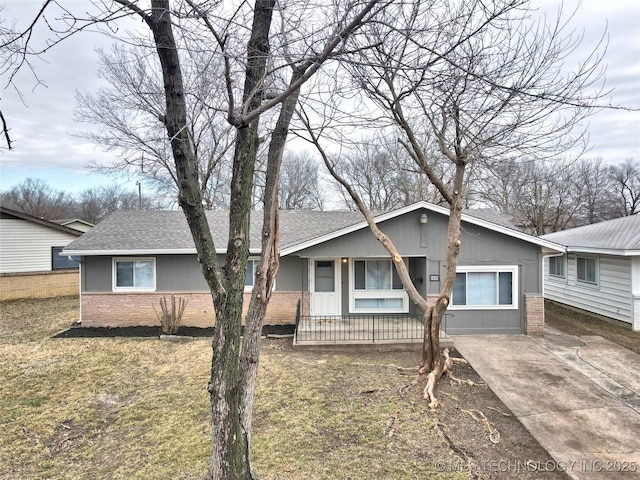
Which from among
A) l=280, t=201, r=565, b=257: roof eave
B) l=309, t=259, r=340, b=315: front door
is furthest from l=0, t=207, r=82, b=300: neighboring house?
l=280, t=201, r=565, b=257: roof eave

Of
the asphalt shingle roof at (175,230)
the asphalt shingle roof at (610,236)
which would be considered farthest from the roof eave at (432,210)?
the asphalt shingle roof at (610,236)

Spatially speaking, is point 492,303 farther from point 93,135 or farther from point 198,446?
point 93,135

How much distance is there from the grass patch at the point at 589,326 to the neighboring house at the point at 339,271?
186 cm

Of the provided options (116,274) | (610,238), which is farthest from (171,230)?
(610,238)

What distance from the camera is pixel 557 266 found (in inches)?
574

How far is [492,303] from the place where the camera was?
9.87 metres

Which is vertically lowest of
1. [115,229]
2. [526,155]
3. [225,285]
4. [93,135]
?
[225,285]

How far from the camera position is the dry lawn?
161 inches

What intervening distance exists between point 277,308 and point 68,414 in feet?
20.9

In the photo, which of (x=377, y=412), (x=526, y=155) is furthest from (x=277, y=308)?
(x=526, y=155)

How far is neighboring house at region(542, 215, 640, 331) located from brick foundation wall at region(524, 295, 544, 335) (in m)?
2.35

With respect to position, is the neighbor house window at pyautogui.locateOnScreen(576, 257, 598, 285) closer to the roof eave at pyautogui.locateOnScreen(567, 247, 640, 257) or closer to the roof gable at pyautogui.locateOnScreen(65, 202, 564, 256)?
the roof eave at pyautogui.locateOnScreen(567, 247, 640, 257)

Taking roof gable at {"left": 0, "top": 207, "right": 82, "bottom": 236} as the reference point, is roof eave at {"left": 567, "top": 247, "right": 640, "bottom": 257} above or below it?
below

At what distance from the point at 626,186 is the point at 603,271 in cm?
3487
